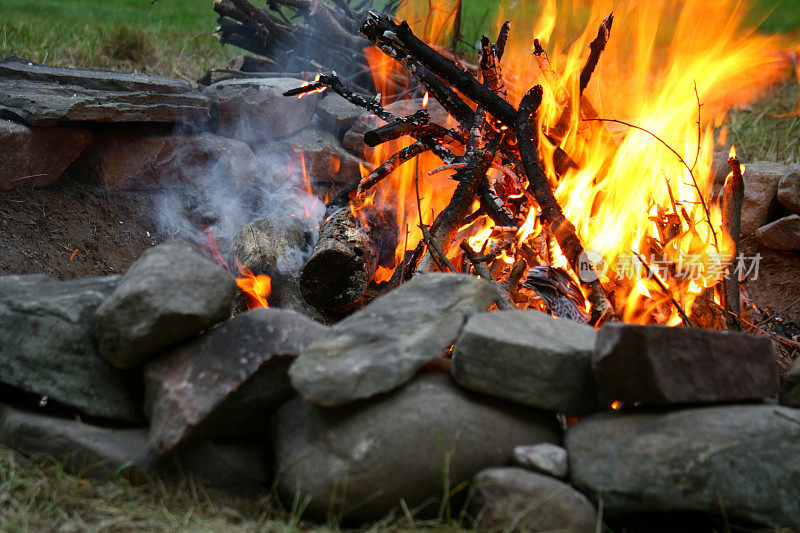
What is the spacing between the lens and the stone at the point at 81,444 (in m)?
1.78

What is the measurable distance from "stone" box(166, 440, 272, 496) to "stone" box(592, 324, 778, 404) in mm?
963

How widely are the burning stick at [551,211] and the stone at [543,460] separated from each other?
1.03 meters

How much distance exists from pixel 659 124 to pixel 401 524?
2.32 metres

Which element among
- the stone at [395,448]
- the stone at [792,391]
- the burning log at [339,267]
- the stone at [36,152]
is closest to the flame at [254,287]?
the burning log at [339,267]

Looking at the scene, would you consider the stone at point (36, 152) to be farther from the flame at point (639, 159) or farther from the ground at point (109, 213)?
the flame at point (639, 159)

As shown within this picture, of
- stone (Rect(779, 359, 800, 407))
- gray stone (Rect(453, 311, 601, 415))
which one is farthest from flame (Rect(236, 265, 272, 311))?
stone (Rect(779, 359, 800, 407))

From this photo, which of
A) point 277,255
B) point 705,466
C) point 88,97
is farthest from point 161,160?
point 705,466

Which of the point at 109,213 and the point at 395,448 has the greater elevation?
the point at 395,448

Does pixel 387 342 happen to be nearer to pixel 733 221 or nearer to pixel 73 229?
pixel 733 221

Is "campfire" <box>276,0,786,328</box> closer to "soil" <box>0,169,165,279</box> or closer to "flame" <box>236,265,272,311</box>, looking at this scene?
"flame" <box>236,265,272,311</box>

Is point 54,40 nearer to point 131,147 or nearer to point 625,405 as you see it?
point 131,147

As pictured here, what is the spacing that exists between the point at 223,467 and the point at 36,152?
2.25 metres

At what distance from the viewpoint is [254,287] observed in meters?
3.12

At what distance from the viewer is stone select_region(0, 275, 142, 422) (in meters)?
1.89
